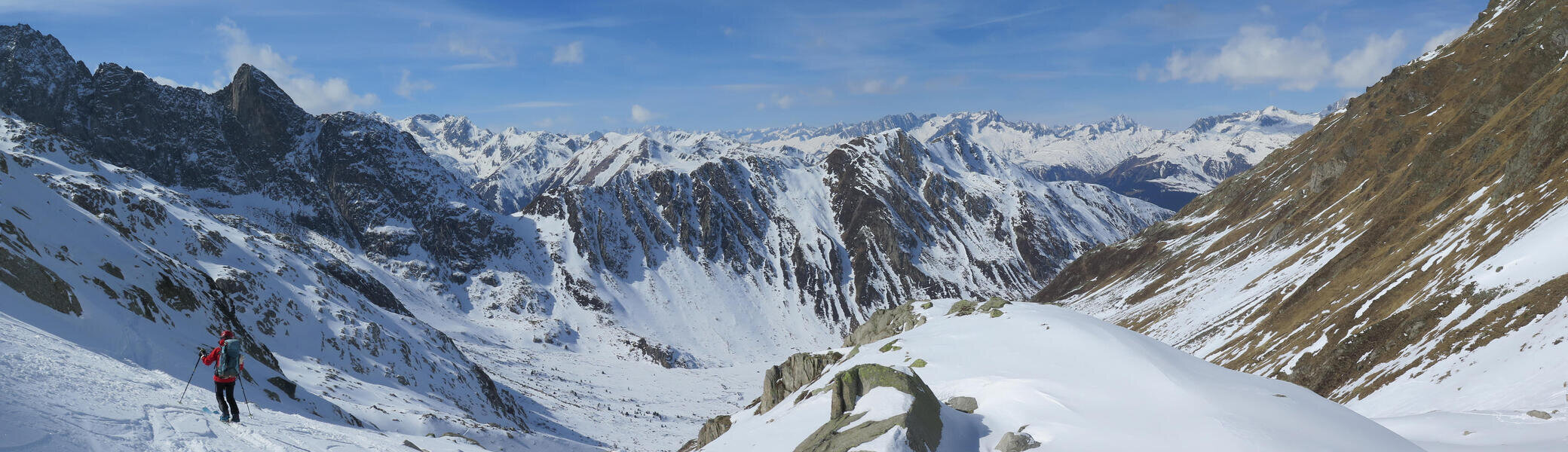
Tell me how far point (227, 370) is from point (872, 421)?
63.2ft

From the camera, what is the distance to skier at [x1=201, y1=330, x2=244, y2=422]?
A: 19812mm

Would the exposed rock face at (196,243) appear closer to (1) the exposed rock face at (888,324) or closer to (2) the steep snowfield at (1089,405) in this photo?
(2) the steep snowfield at (1089,405)

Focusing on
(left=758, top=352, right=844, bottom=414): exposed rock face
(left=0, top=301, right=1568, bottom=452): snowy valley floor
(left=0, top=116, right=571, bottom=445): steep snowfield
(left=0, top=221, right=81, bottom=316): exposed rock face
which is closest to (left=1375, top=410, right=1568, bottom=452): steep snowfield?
(left=0, top=301, right=1568, bottom=452): snowy valley floor

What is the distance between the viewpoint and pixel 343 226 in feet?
632

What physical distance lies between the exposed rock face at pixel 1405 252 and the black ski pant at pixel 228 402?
143 feet

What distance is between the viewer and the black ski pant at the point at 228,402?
64.8ft

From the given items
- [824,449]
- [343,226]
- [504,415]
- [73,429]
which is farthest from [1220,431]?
[343,226]

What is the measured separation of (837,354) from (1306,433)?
31.2 m

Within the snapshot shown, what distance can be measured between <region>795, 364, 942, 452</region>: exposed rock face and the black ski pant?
17010mm

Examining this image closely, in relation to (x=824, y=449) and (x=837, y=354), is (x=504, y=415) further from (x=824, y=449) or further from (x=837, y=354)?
(x=824, y=449)

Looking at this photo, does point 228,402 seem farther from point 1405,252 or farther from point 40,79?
point 40,79

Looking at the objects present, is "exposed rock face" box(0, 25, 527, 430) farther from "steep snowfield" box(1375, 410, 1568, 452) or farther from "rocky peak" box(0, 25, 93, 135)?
"steep snowfield" box(1375, 410, 1568, 452)

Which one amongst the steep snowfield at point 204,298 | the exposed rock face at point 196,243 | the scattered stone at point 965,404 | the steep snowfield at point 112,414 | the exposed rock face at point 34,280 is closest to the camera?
the steep snowfield at point 112,414

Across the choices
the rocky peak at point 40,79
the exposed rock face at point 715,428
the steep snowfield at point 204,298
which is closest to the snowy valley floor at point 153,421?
the steep snowfield at point 204,298
